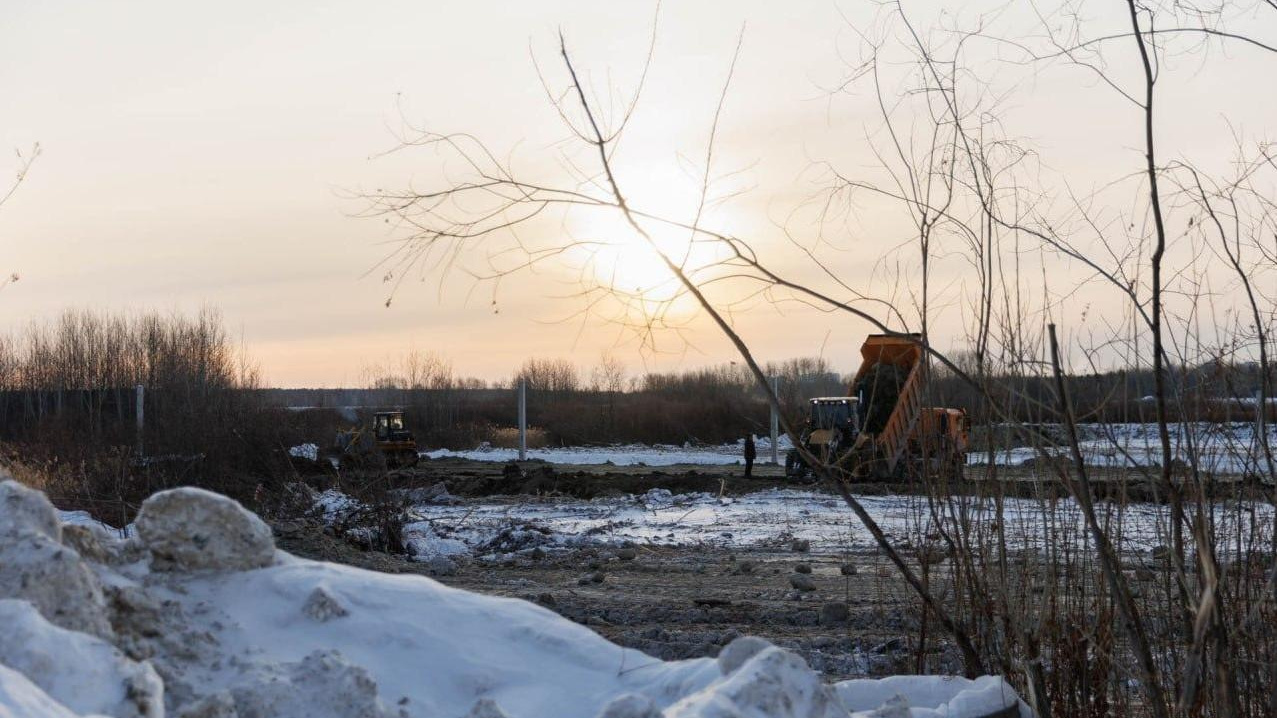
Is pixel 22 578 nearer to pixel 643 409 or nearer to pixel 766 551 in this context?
pixel 766 551

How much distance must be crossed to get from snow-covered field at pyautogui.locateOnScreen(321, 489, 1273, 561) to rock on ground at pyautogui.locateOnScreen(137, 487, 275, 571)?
931 cm

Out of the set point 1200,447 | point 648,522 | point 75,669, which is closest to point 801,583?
point 1200,447

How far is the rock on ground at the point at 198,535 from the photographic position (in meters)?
3.40

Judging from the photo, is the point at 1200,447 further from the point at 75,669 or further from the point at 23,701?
the point at 23,701

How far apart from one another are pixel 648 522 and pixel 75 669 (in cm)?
1727

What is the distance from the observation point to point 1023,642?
Answer: 4.80 metres

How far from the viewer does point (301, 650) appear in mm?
3076

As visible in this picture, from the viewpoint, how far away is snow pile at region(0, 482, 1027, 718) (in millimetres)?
2607

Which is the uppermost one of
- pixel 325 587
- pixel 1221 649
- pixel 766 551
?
pixel 325 587

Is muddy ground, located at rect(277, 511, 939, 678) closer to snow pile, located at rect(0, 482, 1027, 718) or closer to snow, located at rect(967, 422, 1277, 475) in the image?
snow, located at rect(967, 422, 1277, 475)

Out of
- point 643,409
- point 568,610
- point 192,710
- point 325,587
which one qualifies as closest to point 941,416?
point 325,587

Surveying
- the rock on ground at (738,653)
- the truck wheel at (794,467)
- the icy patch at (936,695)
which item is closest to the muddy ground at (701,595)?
the icy patch at (936,695)

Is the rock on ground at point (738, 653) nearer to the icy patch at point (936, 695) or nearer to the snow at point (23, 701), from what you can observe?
the icy patch at point (936, 695)

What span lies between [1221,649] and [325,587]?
257 cm
